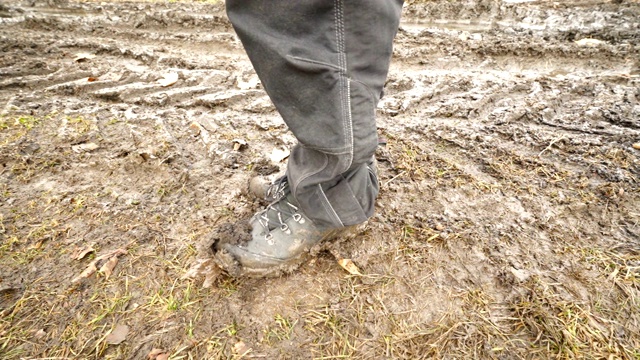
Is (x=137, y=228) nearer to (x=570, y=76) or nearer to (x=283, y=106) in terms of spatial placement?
(x=283, y=106)

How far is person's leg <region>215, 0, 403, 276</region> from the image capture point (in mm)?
851

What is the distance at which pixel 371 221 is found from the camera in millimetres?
1605

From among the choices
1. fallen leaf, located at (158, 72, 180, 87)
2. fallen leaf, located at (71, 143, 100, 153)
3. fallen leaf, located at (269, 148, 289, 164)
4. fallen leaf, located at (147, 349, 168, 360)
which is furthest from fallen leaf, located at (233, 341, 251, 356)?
fallen leaf, located at (158, 72, 180, 87)

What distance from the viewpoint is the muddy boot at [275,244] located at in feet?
4.42

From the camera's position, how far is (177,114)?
267 centimetres

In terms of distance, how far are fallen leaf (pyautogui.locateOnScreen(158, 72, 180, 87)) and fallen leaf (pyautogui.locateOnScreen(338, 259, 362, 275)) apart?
261 cm

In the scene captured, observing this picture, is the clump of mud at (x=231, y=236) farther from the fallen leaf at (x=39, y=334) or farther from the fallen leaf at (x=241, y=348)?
the fallen leaf at (x=39, y=334)

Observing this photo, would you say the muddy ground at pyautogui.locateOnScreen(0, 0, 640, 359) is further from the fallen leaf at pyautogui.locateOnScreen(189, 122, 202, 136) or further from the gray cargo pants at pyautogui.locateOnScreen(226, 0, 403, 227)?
the gray cargo pants at pyautogui.locateOnScreen(226, 0, 403, 227)

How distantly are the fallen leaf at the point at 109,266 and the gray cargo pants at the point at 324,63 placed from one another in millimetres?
1059

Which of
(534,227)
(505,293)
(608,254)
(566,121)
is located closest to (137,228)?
(505,293)

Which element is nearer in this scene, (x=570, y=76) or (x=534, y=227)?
(x=534, y=227)

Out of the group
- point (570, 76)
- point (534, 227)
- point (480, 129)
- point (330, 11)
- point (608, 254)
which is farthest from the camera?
point (570, 76)

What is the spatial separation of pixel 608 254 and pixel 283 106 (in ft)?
5.12

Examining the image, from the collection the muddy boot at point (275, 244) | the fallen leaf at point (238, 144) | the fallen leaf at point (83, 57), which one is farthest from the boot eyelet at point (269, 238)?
the fallen leaf at point (83, 57)
